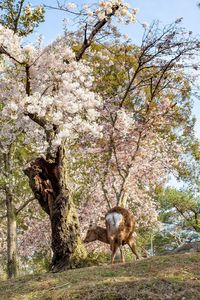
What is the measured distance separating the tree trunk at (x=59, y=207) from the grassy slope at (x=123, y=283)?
160 cm

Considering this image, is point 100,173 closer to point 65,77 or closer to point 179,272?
point 65,77

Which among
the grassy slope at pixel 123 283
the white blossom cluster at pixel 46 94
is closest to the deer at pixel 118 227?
the grassy slope at pixel 123 283

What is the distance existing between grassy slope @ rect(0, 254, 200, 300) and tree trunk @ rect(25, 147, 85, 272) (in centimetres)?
160

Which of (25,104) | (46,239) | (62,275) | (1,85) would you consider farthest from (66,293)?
(46,239)

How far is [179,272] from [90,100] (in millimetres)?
5329

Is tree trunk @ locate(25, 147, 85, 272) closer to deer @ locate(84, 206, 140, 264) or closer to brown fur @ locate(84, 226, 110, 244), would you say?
brown fur @ locate(84, 226, 110, 244)

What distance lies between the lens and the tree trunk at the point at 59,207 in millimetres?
10383

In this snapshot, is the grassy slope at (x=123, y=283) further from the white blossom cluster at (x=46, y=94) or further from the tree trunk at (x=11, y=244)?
the tree trunk at (x=11, y=244)

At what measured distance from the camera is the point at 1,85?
1134 centimetres

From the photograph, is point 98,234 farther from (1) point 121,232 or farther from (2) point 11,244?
(2) point 11,244

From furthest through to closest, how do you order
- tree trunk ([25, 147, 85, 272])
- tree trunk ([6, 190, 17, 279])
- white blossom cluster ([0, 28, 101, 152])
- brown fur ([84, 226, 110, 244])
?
tree trunk ([6, 190, 17, 279]) < brown fur ([84, 226, 110, 244]) < tree trunk ([25, 147, 85, 272]) < white blossom cluster ([0, 28, 101, 152])

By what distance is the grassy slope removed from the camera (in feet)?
20.4

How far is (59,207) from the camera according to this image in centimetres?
1068

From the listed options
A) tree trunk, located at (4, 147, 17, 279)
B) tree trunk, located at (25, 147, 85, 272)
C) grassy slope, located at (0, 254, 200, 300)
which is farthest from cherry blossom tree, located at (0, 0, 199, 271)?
tree trunk, located at (4, 147, 17, 279)
